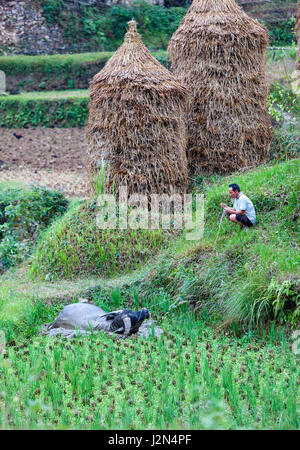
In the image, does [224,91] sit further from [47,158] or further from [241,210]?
[47,158]

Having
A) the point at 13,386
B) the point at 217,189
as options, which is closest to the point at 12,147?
the point at 217,189

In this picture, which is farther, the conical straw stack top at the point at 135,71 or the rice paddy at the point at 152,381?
the conical straw stack top at the point at 135,71

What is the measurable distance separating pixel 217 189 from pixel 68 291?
2661mm

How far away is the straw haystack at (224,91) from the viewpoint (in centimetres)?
992

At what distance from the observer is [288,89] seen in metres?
12.4

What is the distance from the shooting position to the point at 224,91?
391 inches

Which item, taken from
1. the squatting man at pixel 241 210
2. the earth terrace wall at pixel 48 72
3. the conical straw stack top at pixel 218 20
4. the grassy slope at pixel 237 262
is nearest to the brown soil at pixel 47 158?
the earth terrace wall at pixel 48 72

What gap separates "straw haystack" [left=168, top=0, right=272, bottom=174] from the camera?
9922mm

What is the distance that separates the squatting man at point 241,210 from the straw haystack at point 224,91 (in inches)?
100

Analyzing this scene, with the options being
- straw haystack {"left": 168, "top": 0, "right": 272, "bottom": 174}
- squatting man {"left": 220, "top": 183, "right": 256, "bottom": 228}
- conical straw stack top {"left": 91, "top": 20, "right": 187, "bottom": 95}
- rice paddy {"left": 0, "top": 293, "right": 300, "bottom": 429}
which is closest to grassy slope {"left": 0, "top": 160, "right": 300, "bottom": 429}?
rice paddy {"left": 0, "top": 293, "right": 300, "bottom": 429}

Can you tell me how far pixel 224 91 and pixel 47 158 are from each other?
488 centimetres

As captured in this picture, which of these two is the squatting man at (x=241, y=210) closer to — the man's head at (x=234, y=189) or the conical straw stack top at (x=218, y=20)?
the man's head at (x=234, y=189)

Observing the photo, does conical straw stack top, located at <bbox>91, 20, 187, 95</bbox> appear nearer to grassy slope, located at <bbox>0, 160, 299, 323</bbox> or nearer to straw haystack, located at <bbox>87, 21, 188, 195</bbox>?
straw haystack, located at <bbox>87, 21, 188, 195</bbox>
